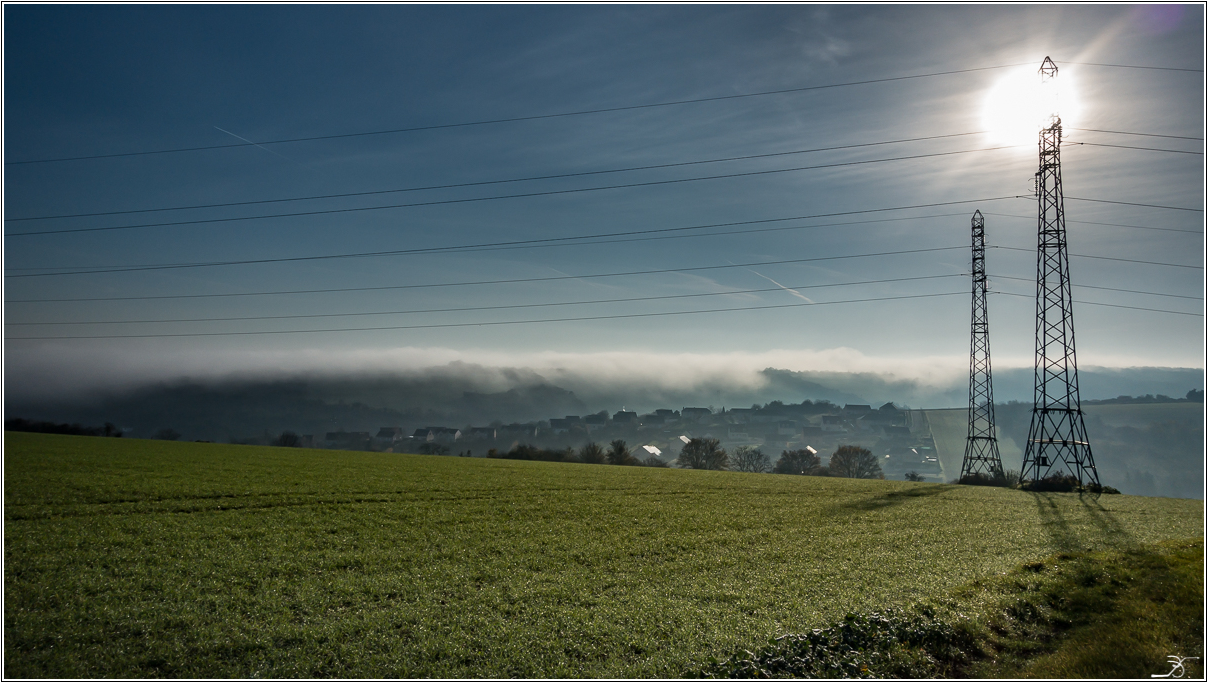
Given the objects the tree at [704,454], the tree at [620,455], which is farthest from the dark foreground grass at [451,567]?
the tree at [704,454]

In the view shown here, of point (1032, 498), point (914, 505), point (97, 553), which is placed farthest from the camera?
point (1032, 498)

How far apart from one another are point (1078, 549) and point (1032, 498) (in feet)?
47.0

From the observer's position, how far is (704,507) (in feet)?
64.3

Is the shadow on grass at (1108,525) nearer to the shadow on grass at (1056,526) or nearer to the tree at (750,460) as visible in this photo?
the shadow on grass at (1056,526)

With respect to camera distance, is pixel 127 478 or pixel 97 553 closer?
pixel 97 553

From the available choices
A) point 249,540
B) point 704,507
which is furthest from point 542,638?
point 704,507

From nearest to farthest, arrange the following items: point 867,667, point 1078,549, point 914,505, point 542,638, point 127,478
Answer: point 867,667, point 542,638, point 1078,549, point 127,478, point 914,505

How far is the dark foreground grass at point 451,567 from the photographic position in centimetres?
746

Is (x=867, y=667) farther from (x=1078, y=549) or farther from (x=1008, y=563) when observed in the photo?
(x=1078, y=549)

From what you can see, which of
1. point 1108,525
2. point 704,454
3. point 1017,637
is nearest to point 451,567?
point 1017,637

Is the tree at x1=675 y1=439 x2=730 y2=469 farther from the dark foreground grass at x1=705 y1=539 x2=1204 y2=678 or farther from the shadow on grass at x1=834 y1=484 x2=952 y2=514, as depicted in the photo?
the dark foreground grass at x1=705 y1=539 x2=1204 y2=678

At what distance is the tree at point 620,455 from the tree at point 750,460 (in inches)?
888

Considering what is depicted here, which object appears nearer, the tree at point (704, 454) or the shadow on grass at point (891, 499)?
the shadow on grass at point (891, 499)

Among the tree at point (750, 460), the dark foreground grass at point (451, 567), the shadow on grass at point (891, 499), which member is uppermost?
the dark foreground grass at point (451, 567)
